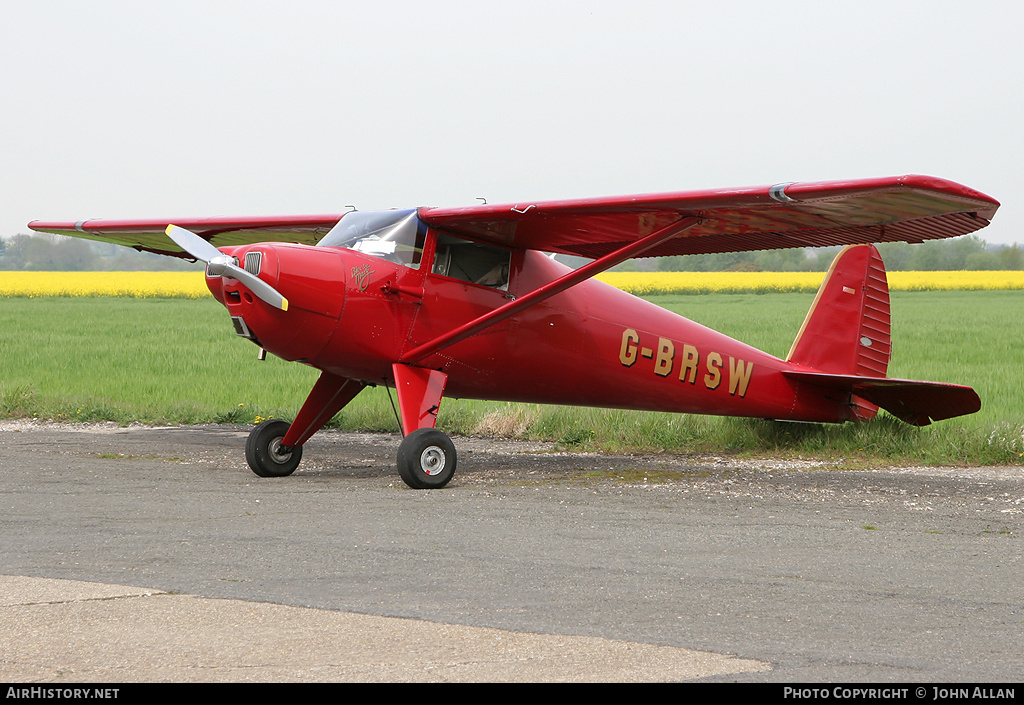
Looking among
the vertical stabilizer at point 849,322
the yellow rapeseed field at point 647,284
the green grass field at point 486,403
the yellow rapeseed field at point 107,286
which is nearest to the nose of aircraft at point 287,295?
the green grass field at point 486,403

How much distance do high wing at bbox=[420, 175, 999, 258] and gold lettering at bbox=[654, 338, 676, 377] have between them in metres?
0.99

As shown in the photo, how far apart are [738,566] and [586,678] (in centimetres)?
227

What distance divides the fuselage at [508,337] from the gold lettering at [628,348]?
0.05 feet

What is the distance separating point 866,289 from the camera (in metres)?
12.6

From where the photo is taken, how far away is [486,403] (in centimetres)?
1628

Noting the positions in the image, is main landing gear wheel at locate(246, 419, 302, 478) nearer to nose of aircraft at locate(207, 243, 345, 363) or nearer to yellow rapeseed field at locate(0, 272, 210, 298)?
nose of aircraft at locate(207, 243, 345, 363)

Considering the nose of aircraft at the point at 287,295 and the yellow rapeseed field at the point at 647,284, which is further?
the yellow rapeseed field at the point at 647,284

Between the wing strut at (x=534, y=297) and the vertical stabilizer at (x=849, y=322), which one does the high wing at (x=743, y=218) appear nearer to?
the wing strut at (x=534, y=297)

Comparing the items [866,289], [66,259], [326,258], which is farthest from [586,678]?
[66,259]

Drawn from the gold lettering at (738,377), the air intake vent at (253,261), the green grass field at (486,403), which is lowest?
the green grass field at (486,403)

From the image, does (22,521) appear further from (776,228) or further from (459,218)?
(776,228)

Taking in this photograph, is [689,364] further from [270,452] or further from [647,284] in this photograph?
[647,284]

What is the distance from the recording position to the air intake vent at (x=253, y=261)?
847cm

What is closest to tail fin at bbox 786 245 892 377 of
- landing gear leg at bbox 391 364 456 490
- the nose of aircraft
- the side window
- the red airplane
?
the red airplane
